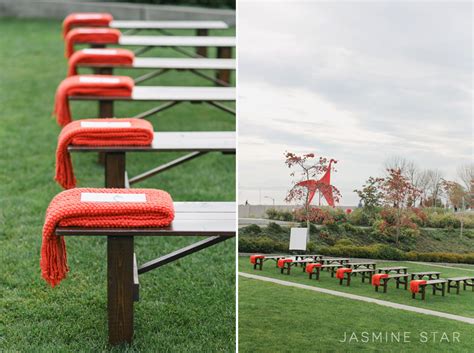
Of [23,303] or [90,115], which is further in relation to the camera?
[90,115]

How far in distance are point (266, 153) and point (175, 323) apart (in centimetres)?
96

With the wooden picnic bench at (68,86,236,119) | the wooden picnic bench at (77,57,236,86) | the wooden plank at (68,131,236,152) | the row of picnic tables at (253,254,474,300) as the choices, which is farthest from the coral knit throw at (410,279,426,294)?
the wooden picnic bench at (77,57,236,86)

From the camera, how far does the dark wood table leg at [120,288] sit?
2.90 metres

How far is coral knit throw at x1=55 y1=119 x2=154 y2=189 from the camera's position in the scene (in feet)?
12.4

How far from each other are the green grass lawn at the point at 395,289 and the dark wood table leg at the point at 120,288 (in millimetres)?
521

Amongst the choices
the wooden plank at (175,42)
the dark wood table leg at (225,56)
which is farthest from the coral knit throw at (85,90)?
the dark wood table leg at (225,56)

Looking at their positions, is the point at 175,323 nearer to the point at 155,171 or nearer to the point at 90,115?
the point at 155,171

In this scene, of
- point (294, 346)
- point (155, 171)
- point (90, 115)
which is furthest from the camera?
point (90, 115)

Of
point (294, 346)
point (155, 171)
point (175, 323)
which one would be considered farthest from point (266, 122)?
point (155, 171)

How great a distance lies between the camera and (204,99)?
5129 millimetres

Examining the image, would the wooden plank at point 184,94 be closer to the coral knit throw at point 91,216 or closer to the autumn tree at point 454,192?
the coral knit throw at point 91,216

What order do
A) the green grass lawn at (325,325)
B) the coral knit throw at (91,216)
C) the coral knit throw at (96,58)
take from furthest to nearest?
1. the coral knit throw at (96,58)
2. the coral knit throw at (91,216)
3. the green grass lawn at (325,325)

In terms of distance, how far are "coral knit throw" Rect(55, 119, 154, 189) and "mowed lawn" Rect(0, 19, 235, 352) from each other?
1.09ft

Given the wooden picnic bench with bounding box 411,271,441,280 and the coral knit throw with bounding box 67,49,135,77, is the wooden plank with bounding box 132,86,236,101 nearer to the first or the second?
the coral knit throw with bounding box 67,49,135,77
